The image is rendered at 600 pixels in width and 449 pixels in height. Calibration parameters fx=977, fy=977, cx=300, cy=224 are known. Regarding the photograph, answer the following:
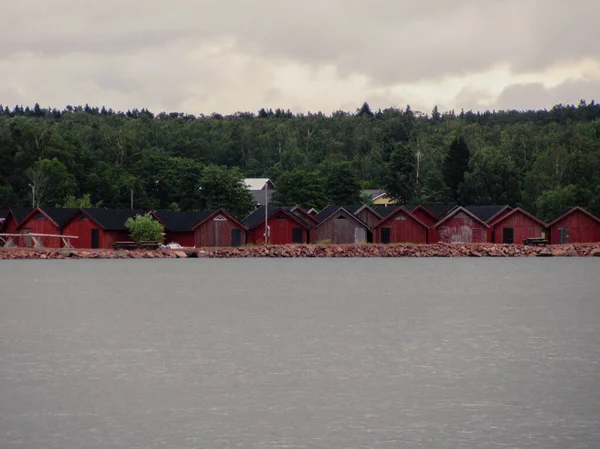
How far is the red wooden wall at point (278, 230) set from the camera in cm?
10481

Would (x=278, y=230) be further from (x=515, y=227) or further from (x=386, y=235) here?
(x=515, y=227)

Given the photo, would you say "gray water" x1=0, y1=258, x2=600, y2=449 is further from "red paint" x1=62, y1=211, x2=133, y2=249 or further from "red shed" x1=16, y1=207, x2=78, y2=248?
"red shed" x1=16, y1=207, x2=78, y2=248

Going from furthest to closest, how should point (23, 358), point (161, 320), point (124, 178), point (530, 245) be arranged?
point (124, 178), point (530, 245), point (161, 320), point (23, 358)

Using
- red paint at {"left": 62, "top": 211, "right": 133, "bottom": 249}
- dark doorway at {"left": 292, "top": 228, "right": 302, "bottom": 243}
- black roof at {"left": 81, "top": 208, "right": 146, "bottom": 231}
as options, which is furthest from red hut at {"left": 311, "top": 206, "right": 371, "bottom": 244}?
red paint at {"left": 62, "top": 211, "right": 133, "bottom": 249}

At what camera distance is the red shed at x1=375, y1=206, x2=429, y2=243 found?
103250 mm

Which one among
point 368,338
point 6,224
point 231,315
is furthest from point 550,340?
point 6,224

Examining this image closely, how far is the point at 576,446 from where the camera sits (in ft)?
53.2

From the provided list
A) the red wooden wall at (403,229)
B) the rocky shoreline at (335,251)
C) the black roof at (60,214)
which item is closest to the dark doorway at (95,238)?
the rocky shoreline at (335,251)

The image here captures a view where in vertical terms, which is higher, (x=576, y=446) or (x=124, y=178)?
(x=124, y=178)

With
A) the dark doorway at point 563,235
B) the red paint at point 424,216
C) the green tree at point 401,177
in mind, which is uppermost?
the green tree at point 401,177

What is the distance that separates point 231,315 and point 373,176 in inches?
5775

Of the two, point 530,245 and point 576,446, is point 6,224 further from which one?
point 576,446

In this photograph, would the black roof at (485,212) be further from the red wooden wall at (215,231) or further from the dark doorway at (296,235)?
the red wooden wall at (215,231)

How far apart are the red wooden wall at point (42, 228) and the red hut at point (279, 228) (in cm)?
2036
